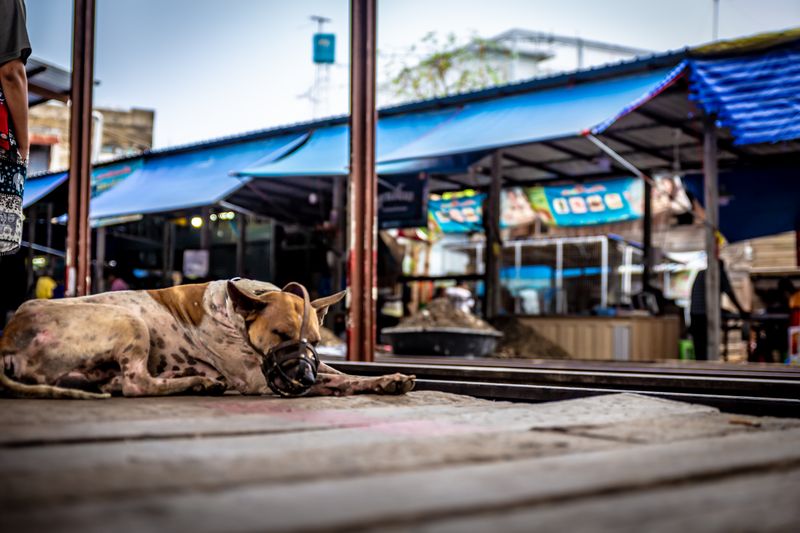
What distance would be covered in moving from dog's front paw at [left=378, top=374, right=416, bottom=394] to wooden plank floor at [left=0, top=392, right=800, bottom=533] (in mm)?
932

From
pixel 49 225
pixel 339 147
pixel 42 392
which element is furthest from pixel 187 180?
pixel 42 392

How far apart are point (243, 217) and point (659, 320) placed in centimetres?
850

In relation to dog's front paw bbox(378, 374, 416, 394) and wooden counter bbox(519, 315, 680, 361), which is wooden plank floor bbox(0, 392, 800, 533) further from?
wooden counter bbox(519, 315, 680, 361)

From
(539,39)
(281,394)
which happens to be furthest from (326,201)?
(539,39)

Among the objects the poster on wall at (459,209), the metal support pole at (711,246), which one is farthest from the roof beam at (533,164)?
the metal support pole at (711,246)

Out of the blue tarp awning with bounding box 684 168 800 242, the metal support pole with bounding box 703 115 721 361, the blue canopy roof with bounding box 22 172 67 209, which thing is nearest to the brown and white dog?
the metal support pole with bounding box 703 115 721 361

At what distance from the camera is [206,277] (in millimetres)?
15023

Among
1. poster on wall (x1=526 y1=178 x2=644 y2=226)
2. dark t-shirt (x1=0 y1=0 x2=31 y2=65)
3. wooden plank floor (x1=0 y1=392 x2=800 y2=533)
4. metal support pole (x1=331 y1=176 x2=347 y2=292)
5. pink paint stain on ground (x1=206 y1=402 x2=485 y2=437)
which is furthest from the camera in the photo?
poster on wall (x1=526 y1=178 x2=644 y2=226)

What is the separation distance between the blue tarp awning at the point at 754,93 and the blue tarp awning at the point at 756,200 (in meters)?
4.08

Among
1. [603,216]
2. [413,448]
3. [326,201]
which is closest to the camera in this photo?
[413,448]

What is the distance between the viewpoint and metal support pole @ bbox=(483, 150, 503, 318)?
11758 millimetres

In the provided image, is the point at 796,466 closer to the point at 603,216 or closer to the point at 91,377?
the point at 91,377

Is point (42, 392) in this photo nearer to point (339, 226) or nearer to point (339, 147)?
point (339, 147)

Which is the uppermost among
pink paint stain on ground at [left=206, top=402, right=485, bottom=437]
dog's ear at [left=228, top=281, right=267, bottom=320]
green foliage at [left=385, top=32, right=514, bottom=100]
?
green foliage at [left=385, top=32, right=514, bottom=100]
